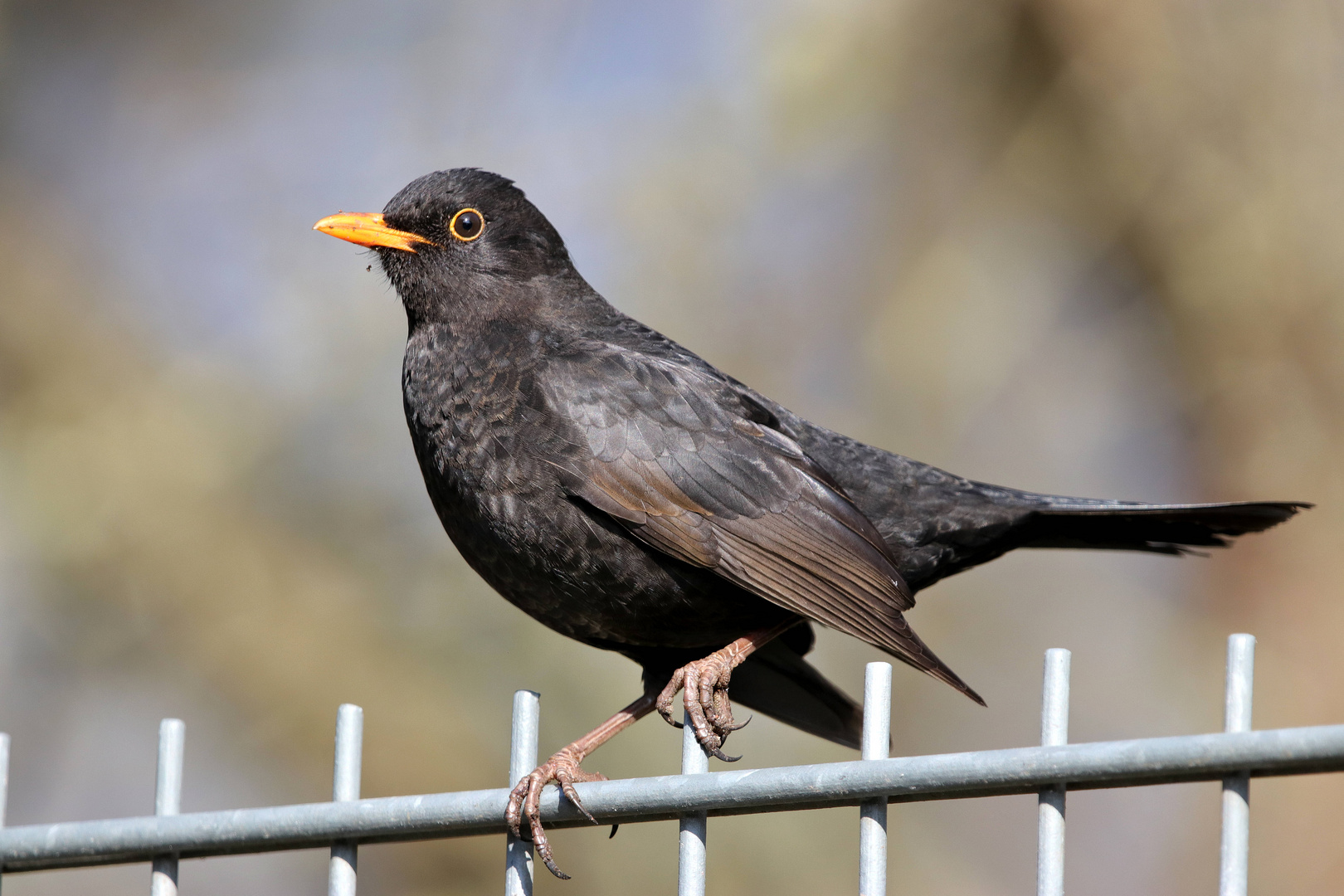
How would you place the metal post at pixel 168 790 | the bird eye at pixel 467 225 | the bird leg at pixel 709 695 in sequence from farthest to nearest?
the bird eye at pixel 467 225, the bird leg at pixel 709 695, the metal post at pixel 168 790

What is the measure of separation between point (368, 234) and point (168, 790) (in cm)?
189

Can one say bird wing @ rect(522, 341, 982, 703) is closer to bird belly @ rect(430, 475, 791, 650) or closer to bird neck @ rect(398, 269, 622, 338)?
bird belly @ rect(430, 475, 791, 650)

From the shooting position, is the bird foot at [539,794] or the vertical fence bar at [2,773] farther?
the vertical fence bar at [2,773]

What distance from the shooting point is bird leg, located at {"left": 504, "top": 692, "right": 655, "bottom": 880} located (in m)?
2.23

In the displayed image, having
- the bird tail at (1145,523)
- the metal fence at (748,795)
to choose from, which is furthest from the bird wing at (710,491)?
the metal fence at (748,795)

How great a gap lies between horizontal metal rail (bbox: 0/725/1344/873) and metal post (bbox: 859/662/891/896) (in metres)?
0.03

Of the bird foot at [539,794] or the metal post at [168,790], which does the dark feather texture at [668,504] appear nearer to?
the bird foot at [539,794]

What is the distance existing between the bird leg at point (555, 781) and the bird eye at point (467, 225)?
1449 mm

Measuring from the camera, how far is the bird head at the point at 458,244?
12.5ft

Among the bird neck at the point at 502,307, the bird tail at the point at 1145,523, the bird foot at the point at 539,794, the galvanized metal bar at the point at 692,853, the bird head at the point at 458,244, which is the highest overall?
the bird head at the point at 458,244

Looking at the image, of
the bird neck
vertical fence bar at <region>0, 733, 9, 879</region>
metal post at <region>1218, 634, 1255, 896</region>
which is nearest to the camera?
metal post at <region>1218, 634, 1255, 896</region>

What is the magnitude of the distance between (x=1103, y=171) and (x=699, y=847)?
19.9 ft

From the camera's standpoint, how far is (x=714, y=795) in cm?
197

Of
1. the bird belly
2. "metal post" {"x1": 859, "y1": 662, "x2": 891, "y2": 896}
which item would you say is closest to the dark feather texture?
the bird belly
